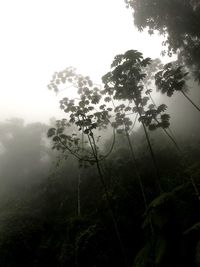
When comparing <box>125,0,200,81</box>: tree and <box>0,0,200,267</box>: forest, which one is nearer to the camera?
<box>0,0,200,267</box>: forest

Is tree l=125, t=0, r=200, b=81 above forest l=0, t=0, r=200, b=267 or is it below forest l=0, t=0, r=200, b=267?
above

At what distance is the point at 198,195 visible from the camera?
6.65m

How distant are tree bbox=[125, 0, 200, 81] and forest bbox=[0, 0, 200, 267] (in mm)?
46

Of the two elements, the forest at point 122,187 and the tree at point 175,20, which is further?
the tree at point 175,20

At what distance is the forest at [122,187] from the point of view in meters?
6.45

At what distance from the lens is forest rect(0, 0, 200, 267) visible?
254 inches

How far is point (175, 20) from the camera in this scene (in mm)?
11945

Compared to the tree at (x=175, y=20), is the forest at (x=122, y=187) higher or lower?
lower

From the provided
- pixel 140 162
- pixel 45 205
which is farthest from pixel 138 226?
pixel 45 205

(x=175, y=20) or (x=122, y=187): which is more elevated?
(x=175, y=20)

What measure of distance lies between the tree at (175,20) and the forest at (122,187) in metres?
0.05

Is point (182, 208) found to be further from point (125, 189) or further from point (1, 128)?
point (1, 128)

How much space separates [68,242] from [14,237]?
1994mm

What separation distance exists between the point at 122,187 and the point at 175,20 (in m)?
8.43
